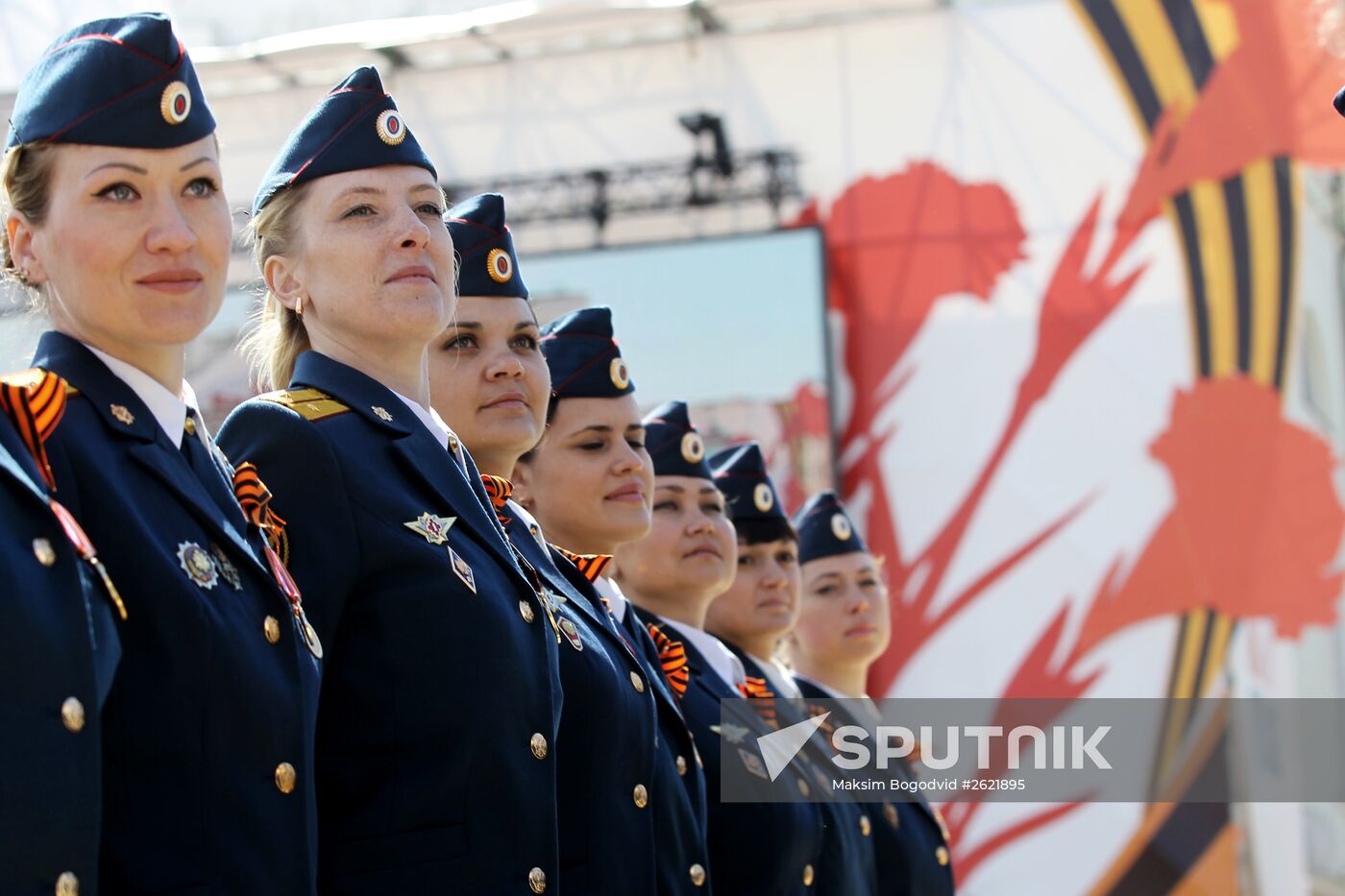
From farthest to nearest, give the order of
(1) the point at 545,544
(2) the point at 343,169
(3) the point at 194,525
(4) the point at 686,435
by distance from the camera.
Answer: (4) the point at 686,435 < (1) the point at 545,544 < (2) the point at 343,169 < (3) the point at 194,525

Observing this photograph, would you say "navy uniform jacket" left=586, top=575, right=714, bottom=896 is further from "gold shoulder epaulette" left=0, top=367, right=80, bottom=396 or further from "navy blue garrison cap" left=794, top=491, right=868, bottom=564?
"navy blue garrison cap" left=794, top=491, right=868, bottom=564

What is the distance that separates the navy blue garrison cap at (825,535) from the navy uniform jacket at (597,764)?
7.54ft

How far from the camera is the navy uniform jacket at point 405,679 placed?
1867 millimetres

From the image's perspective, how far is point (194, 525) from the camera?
159 centimetres

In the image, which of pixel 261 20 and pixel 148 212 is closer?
pixel 148 212

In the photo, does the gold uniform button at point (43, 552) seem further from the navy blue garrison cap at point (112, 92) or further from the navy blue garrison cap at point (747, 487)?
the navy blue garrison cap at point (747, 487)

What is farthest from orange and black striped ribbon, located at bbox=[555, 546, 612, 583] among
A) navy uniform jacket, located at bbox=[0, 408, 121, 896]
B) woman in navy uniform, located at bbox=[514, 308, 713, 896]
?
navy uniform jacket, located at bbox=[0, 408, 121, 896]

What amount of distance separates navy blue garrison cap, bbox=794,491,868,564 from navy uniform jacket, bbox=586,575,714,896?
1.92m

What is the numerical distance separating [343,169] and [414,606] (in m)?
0.57

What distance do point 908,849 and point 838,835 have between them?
1.86 ft

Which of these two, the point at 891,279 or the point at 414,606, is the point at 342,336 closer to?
the point at 414,606

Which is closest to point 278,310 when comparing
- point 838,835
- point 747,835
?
point 747,835

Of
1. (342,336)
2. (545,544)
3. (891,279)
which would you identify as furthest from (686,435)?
(891,279)

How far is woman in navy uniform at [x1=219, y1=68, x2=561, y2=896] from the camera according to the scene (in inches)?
73.8
